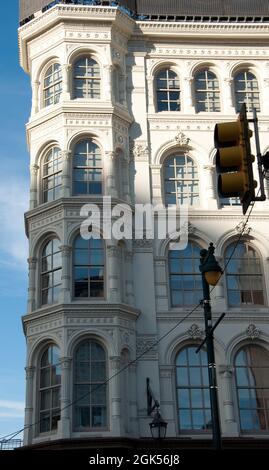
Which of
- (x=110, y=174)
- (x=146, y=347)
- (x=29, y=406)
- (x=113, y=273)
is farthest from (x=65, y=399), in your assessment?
(x=110, y=174)

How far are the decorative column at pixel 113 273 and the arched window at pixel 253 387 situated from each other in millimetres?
4865

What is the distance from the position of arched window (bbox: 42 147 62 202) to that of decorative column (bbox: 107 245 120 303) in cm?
313

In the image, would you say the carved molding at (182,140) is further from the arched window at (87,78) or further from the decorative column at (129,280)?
the decorative column at (129,280)

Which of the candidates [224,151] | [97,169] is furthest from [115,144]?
[224,151]

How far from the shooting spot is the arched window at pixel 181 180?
28.5 m

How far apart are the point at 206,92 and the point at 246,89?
169 centimetres

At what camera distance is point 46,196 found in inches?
1101

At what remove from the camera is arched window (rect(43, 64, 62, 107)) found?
29.2 meters

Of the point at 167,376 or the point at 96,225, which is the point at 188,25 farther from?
the point at 167,376

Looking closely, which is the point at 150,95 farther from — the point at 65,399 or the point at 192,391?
the point at 65,399

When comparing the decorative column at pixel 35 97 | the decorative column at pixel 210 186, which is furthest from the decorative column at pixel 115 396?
the decorative column at pixel 35 97

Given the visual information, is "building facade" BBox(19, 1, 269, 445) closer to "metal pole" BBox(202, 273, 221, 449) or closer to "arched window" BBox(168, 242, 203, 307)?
"arched window" BBox(168, 242, 203, 307)

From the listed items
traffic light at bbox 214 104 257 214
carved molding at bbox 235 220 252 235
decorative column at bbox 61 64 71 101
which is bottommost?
traffic light at bbox 214 104 257 214

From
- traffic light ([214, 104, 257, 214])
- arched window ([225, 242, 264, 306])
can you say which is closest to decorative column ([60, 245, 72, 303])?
arched window ([225, 242, 264, 306])
